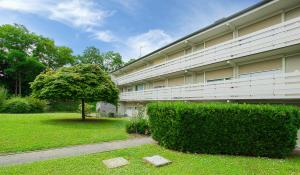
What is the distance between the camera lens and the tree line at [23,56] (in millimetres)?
51281

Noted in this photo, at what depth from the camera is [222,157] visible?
9.20 meters

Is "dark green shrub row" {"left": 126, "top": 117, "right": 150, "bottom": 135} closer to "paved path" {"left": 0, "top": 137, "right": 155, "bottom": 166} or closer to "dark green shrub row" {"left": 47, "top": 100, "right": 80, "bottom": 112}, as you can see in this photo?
"paved path" {"left": 0, "top": 137, "right": 155, "bottom": 166}

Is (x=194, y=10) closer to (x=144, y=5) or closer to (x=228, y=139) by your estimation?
(x=144, y=5)

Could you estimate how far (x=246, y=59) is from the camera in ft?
51.1

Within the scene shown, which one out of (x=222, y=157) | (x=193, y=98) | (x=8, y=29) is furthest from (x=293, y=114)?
(x=8, y=29)

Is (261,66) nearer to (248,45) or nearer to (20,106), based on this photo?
(248,45)

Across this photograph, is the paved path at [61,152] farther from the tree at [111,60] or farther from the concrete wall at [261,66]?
the tree at [111,60]

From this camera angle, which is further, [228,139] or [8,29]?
[8,29]

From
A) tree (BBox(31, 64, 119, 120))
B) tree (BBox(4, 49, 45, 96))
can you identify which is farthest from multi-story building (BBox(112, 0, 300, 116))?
tree (BBox(4, 49, 45, 96))

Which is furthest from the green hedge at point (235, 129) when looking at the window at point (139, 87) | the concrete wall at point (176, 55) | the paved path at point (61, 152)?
the window at point (139, 87)

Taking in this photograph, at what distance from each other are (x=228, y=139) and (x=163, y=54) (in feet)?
59.9

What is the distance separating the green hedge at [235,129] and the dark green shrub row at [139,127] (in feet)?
16.9

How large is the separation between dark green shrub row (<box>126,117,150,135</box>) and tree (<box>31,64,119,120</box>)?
652 centimetres

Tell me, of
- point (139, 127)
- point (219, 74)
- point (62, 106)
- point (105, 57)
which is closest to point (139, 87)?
point (219, 74)
